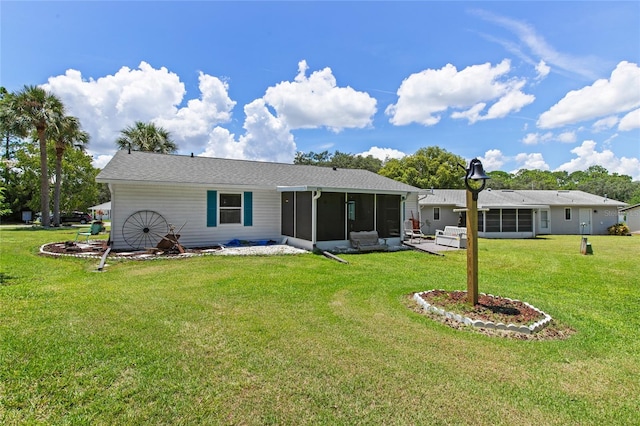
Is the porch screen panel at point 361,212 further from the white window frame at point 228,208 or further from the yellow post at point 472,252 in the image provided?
the yellow post at point 472,252

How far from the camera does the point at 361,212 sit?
11.8 meters

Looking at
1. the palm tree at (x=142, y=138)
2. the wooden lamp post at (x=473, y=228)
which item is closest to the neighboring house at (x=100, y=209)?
the palm tree at (x=142, y=138)

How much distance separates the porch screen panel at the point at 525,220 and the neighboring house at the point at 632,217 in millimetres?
13471

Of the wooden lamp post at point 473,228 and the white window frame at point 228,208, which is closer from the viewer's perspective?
the wooden lamp post at point 473,228

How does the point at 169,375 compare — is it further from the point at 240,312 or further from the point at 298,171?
the point at 298,171

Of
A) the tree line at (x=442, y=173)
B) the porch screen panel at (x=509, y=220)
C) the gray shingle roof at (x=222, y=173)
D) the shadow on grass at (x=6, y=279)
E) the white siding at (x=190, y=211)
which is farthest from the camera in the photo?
the tree line at (x=442, y=173)

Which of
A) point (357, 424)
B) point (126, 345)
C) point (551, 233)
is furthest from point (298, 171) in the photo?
point (551, 233)

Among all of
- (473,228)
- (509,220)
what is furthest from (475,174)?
(509,220)

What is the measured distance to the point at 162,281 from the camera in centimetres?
636

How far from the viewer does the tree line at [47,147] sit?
802 inches

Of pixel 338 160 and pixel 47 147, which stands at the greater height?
pixel 338 160

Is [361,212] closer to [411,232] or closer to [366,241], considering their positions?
[366,241]

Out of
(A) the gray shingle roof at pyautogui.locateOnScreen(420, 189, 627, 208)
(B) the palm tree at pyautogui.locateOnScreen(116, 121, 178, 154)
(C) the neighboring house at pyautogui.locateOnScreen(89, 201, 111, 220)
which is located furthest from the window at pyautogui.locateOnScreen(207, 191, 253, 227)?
(C) the neighboring house at pyautogui.locateOnScreen(89, 201, 111, 220)

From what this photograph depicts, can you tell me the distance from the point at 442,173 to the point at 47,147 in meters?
38.1
